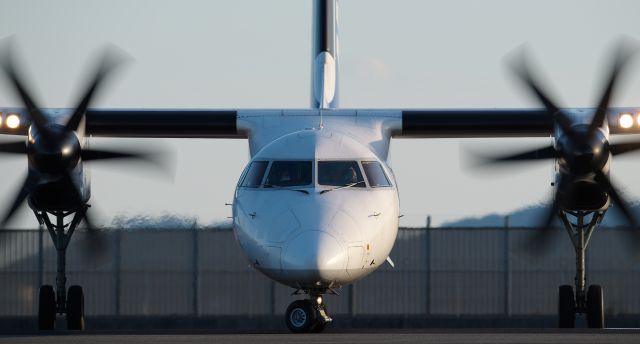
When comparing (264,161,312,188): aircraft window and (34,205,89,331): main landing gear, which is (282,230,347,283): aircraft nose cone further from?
(34,205,89,331): main landing gear

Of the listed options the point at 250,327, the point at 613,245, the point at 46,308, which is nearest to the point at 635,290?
the point at 613,245

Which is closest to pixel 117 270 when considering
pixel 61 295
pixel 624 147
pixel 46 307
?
pixel 61 295

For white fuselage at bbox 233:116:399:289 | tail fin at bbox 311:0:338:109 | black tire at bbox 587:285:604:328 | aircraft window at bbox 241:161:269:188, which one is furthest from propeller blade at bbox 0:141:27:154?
black tire at bbox 587:285:604:328

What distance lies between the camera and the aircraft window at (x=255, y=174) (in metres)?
22.7

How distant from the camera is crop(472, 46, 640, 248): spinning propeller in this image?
2380 cm

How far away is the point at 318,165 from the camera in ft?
73.7

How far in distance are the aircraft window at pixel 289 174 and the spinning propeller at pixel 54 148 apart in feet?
12.9

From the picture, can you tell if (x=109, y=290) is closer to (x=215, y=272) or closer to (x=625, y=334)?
(x=215, y=272)

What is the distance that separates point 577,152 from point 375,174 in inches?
128

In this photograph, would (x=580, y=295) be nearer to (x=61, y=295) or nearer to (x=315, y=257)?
(x=315, y=257)

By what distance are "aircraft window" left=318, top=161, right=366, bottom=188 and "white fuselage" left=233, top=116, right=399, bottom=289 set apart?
0.03 metres

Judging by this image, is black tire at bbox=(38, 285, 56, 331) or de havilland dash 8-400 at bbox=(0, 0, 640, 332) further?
black tire at bbox=(38, 285, 56, 331)

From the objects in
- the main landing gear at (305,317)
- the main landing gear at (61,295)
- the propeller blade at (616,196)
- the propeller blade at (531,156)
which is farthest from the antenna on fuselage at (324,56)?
the main landing gear at (305,317)

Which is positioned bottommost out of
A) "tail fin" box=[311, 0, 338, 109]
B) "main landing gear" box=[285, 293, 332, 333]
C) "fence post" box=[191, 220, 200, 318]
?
"main landing gear" box=[285, 293, 332, 333]
